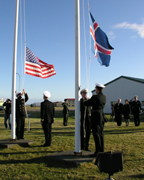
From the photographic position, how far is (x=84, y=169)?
491cm

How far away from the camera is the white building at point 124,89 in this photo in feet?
115

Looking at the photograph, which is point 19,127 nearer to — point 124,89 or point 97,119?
point 97,119

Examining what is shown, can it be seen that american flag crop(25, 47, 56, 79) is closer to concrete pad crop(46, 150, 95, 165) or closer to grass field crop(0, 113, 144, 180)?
grass field crop(0, 113, 144, 180)

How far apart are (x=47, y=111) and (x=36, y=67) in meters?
2.44

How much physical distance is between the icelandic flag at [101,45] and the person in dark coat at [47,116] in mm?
2463

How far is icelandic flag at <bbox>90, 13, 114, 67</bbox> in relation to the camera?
7445mm

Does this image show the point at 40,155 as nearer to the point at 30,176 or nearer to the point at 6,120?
the point at 30,176

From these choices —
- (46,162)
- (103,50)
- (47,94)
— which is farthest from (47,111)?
(103,50)

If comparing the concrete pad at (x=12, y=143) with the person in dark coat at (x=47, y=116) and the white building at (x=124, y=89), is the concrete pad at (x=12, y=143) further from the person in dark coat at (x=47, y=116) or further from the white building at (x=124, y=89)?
the white building at (x=124, y=89)

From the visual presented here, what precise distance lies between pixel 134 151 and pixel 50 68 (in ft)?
18.3

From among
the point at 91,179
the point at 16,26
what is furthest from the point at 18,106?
the point at 91,179

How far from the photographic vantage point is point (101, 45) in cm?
751

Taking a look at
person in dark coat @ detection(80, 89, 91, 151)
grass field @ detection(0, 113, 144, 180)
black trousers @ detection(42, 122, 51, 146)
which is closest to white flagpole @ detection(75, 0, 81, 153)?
person in dark coat @ detection(80, 89, 91, 151)

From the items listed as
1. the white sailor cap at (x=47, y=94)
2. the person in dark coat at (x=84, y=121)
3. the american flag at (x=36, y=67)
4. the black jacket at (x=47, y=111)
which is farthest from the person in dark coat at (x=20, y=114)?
the person in dark coat at (x=84, y=121)
